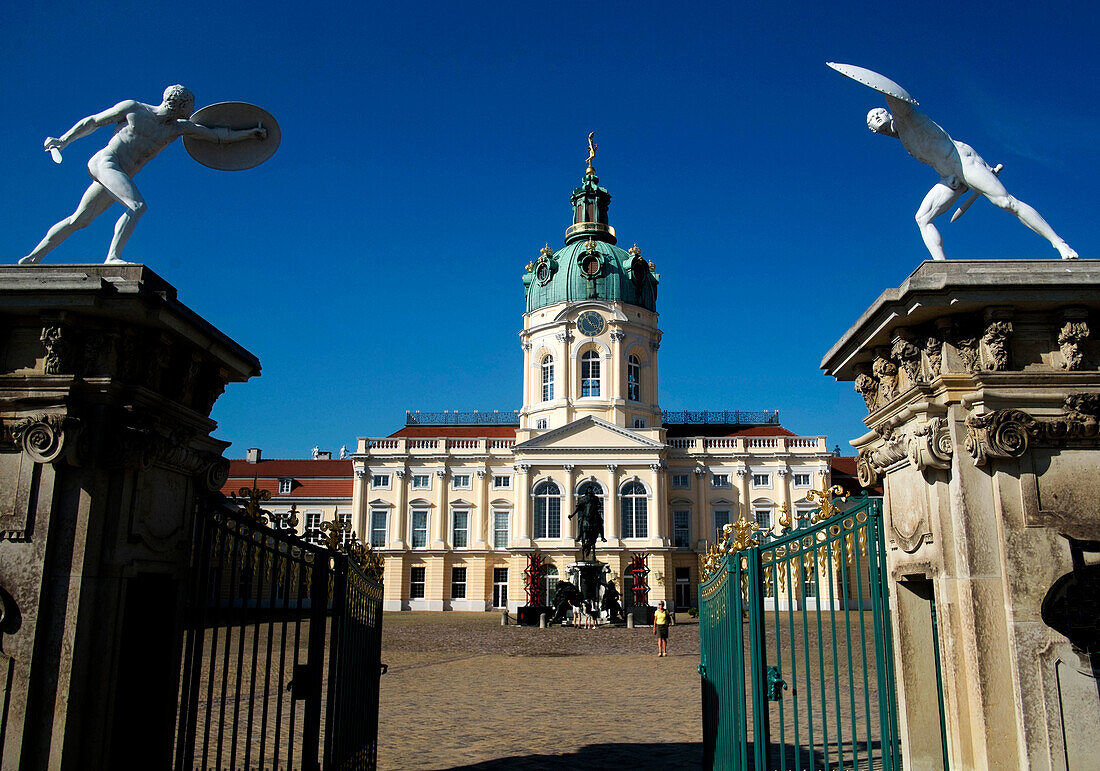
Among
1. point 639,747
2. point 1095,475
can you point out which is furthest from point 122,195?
point 639,747

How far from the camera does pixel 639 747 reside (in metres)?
9.74

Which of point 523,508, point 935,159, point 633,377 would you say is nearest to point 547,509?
point 523,508

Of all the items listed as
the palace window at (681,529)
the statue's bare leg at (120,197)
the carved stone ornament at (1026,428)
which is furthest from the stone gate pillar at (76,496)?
the palace window at (681,529)

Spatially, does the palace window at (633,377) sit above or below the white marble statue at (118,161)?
above

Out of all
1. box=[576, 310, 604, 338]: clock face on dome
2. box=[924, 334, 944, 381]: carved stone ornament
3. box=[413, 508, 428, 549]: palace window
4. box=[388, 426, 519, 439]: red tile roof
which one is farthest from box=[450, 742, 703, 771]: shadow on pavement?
box=[388, 426, 519, 439]: red tile roof

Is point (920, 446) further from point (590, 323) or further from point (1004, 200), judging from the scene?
point (590, 323)

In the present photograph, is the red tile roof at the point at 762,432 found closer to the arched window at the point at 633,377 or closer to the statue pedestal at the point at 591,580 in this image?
the arched window at the point at 633,377

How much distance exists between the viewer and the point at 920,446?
18.1 feet

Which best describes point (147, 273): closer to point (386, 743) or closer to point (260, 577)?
point (260, 577)

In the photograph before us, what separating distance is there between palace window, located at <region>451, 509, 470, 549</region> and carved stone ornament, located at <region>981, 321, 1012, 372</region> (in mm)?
51256

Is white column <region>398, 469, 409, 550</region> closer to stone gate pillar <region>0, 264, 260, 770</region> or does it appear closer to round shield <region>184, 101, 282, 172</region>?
round shield <region>184, 101, 282, 172</region>

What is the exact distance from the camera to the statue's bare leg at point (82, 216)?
5738 mm

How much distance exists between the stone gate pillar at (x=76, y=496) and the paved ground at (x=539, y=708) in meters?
4.20

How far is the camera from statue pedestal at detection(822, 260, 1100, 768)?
4984mm
